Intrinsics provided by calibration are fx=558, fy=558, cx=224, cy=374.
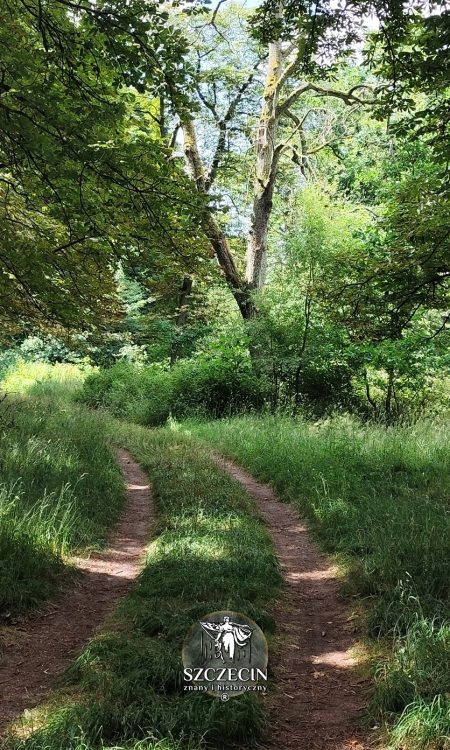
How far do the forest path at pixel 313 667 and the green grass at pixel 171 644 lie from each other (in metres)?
0.18

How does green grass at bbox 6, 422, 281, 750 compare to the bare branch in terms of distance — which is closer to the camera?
green grass at bbox 6, 422, 281, 750

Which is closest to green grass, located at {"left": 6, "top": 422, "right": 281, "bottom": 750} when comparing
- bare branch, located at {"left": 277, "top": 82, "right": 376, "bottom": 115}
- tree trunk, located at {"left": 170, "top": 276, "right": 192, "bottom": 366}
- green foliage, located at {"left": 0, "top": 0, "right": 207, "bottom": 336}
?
green foliage, located at {"left": 0, "top": 0, "right": 207, "bottom": 336}

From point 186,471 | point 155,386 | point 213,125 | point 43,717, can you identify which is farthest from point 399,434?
point 213,125

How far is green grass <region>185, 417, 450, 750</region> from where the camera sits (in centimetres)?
319

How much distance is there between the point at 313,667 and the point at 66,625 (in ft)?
6.24

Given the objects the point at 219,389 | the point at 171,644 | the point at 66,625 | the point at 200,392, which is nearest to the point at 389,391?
the point at 219,389

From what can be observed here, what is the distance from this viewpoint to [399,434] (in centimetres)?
1009

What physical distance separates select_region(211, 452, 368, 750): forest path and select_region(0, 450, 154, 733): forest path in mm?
1432

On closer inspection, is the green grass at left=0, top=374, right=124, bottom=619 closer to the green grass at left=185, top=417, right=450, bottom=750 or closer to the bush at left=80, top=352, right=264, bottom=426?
the green grass at left=185, top=417, right=450, bottom=750

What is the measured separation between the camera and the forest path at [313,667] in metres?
3.14

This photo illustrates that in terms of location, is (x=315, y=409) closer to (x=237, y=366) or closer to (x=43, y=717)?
→ (x=237, y=366)

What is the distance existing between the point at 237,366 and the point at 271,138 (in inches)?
279

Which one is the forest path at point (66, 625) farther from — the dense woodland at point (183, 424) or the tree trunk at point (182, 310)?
the tree trunk at point (182, 310)

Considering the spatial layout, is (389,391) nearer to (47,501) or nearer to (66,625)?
(47,501)
